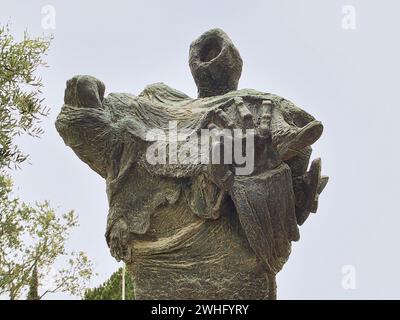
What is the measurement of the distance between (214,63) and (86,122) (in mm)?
973

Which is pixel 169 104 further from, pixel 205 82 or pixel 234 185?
pixel 234 185

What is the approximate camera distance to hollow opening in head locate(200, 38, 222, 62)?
183 inches

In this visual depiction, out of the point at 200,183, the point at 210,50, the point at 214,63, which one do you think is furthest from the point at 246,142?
the point at 210,50

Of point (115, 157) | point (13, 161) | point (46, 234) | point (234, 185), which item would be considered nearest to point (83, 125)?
point (115, 157)

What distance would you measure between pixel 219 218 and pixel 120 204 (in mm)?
652

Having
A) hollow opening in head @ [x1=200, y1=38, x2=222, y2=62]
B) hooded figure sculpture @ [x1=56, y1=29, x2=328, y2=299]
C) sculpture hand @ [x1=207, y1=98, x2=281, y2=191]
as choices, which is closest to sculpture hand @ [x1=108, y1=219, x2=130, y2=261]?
hooded figure sculpture @ [x1=56, y1=29, x2=328, y2=299]

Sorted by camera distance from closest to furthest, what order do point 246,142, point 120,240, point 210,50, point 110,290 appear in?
1. point 246,142
2. point 120,240
3. point 210,50
4. point 110,290

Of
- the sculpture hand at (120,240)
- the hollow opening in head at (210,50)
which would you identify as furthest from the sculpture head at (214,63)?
the sculpture hand at (120,240)

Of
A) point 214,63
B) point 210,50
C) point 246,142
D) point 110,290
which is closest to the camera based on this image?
point 246,142

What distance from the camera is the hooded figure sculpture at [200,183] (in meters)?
4.03

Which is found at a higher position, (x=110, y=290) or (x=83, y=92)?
(x=83, y=92)

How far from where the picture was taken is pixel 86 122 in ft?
13.9

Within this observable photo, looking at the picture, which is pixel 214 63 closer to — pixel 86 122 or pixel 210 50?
pixel 210 50
